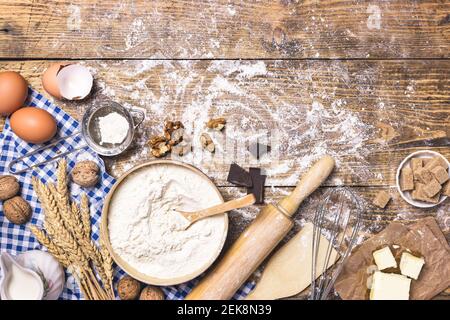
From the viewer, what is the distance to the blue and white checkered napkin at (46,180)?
5.70 ft

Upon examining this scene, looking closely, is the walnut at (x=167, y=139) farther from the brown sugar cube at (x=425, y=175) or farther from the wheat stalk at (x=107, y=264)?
the brown sugar cube at (x=425, y=175)

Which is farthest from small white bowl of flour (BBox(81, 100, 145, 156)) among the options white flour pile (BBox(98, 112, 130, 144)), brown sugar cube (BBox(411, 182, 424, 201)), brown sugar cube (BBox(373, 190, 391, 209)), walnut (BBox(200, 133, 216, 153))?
brown sugar cube (BBox(411, 182, 424, 201))

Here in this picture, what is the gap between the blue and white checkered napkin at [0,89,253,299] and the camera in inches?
68.4

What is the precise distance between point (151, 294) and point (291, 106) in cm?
75

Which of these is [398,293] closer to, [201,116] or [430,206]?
[430,206]

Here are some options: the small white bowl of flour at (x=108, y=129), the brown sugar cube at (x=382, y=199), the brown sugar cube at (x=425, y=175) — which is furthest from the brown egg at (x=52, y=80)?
the brown sugar cube at (x=425, y=175)

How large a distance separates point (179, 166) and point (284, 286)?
0.51m

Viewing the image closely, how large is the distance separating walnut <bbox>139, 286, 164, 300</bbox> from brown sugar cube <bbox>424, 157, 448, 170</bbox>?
940 millimetres

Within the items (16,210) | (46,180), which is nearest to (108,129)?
(46,180)

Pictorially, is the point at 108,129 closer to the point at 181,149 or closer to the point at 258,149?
the point at 181,149

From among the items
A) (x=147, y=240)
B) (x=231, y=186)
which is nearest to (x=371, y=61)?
(x=231, y=186)

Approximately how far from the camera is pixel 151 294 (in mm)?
1687

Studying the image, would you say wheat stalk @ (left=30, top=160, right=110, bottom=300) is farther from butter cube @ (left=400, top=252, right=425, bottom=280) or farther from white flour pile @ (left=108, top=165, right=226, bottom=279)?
butter cube @ (left=400, top=252, right=425, bottom=280)

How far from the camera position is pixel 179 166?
1.66 metres
